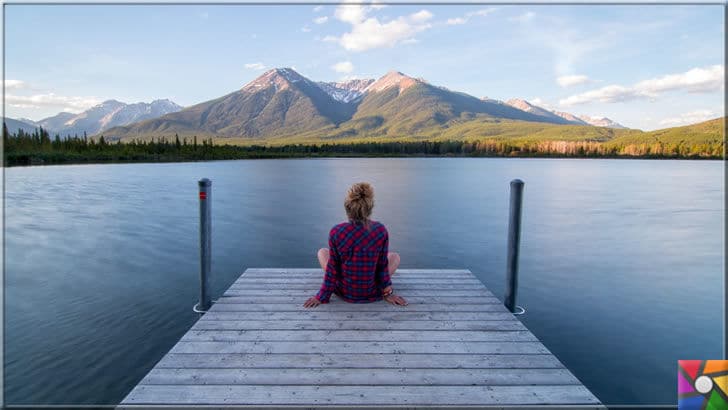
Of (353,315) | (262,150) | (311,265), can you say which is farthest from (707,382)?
(262,150)

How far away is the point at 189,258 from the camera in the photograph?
12.6 metres

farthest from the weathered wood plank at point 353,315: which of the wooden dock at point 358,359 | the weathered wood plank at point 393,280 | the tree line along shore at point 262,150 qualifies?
the tree line along shore at point 262,150

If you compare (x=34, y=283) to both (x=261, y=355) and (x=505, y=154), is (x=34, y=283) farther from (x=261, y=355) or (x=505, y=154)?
(x=505, y=154)

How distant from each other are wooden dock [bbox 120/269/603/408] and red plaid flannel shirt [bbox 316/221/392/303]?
0.62 ft

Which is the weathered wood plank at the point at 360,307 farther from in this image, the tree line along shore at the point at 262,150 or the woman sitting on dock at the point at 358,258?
the tree line along shore at the point at 262,150

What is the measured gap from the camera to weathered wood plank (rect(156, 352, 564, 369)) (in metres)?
4.04

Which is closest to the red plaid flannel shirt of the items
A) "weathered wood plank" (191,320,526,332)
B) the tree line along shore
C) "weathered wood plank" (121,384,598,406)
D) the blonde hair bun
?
the blonde hair bun

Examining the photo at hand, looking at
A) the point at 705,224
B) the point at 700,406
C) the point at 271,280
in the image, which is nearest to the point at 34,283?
the point at 271,280

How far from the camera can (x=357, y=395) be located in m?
3.57

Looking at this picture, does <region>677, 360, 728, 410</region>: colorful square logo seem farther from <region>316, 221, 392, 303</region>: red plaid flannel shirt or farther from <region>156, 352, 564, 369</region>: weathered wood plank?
<region>316, 221, 392, 303</region>: red plaid flannel shirt

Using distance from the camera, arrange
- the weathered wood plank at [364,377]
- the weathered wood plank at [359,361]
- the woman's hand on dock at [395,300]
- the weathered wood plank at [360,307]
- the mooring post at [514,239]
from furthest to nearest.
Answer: the mooring post at [514,239] < the woman's hand on dock at [395,300] < the weathered wood plank at [360,307] < the weathered wood plank at [359,361] < the weathered wood plank at [364,377]

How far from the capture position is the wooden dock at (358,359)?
3576 millimetres

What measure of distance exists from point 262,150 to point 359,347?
14028 centimetres

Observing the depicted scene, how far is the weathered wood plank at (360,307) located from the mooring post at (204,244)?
457 mm
